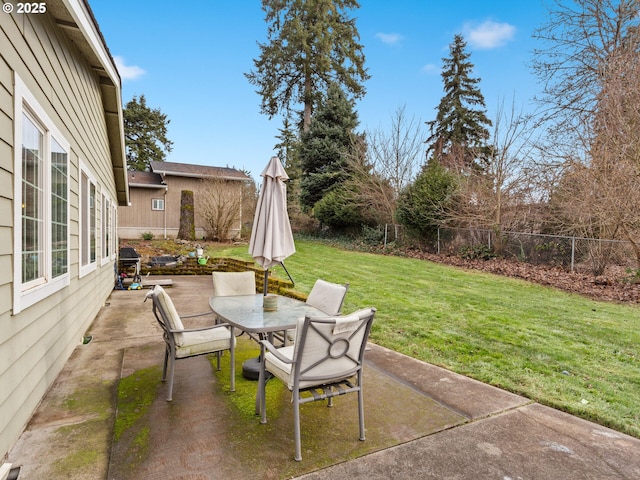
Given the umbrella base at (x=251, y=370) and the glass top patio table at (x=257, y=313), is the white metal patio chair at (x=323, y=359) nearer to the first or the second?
the glass top patio table at (x=257, y=313)

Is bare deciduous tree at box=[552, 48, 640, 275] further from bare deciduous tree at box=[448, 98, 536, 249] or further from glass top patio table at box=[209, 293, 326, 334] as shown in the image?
glass top patio table at box=[209, 293, 326, 334]

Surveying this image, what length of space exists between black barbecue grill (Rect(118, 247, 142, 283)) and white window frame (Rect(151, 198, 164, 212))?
9.12 meters

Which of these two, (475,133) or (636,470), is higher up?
(475,133)

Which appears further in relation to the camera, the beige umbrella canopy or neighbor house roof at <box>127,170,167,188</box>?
neighbor house roof at <box>127,170,167,188</box>

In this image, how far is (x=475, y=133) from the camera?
82.0ft

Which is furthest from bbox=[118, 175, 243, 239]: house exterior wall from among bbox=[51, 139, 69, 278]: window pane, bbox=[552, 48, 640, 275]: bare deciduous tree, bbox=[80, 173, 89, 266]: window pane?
bbox=[51, 139, 69, 278]: window pane

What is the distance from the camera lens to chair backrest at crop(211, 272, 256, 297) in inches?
173

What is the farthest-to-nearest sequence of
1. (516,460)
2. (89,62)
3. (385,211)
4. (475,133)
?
(475,133) → (385,211) → (89,62) → (516,460)

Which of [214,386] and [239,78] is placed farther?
[239,78]

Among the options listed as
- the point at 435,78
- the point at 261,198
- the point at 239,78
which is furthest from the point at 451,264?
the point at 239,78

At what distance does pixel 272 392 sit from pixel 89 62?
486cm

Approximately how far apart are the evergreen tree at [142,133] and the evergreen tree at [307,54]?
11.6 meters

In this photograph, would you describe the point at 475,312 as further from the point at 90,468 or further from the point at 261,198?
the point at 90,468

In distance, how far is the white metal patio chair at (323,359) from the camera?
2.26m
